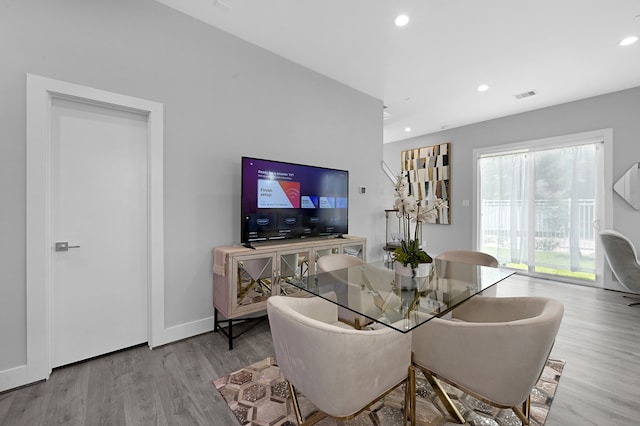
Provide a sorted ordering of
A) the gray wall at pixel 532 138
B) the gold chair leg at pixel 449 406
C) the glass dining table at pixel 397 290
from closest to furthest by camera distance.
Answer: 1. the glass dining table at pixel 397 290
2. the gold chair leg at pixel 449 406
3. the gray wall at pixel 532 138

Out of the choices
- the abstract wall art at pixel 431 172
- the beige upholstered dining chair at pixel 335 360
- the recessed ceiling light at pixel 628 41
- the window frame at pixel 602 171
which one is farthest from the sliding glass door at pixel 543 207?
the beige upholstered dining chair at pixel 335 360

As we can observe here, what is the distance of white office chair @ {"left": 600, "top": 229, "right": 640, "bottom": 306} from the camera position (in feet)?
10.6

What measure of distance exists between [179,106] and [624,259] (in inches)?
208

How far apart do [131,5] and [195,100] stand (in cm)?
82

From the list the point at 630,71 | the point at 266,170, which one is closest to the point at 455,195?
the point at 630,71

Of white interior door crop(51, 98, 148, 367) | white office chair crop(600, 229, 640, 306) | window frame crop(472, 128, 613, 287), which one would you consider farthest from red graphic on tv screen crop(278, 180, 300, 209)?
window frame crop(472, 128, 613, 287)

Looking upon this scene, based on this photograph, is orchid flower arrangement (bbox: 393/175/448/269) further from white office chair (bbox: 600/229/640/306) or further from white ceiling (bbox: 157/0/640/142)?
white office chair (bbox: 600/229/640/306)

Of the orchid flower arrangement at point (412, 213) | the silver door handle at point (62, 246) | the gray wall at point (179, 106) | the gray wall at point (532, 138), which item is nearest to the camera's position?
the gray wall at point (179, 106)

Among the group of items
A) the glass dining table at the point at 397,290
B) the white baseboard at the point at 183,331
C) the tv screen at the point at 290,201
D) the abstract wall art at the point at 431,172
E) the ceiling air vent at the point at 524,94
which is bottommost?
the white baseboard at the point at 183,331

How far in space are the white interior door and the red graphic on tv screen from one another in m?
1.24

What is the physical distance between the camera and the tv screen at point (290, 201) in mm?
2600

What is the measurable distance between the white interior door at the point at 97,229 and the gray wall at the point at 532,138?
140 inches

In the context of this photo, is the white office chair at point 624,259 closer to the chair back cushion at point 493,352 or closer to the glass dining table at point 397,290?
the glass dining table at point 397,290

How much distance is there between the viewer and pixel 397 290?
1688 millimetres
